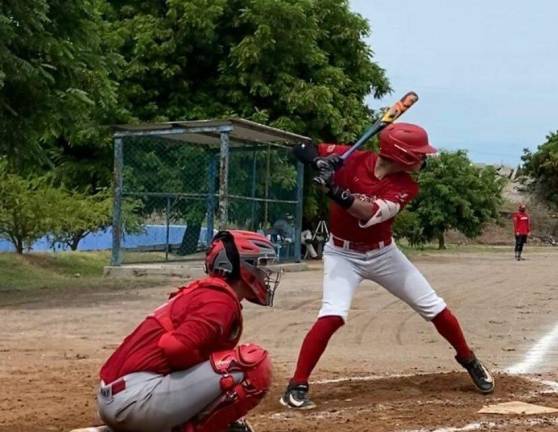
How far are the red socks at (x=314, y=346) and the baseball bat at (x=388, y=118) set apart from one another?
1.14 metres

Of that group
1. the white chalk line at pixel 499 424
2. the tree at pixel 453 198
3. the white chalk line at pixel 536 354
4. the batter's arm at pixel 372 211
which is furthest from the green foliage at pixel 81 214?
the tree at pixel 453 198

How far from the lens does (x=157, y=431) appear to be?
459 centimetres

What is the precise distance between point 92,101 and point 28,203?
23.8 feet

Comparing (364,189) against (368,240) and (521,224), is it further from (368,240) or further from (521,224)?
(521,224)

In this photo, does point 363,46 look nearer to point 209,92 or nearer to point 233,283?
point 209,92

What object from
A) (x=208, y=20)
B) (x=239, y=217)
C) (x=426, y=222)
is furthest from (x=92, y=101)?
(x=426, y=222)

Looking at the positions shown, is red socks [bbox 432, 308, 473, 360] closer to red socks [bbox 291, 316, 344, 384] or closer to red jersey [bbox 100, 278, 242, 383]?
red socks [bbox 291, 316, 344, 384]

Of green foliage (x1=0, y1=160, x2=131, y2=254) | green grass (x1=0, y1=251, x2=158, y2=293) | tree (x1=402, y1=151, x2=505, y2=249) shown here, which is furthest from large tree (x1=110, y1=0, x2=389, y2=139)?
tree (x1=402, y1=151, x2=505, y2=249)

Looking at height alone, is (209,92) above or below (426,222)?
above

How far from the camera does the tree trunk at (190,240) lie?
21000 mm

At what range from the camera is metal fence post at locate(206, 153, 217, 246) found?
19.4m

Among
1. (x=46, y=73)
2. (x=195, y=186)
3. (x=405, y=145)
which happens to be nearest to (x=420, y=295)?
(x=405, y=145)

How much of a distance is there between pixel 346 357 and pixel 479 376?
2.30 metres

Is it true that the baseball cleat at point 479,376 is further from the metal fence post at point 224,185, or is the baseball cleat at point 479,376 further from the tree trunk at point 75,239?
the tree trunk at point 75,239
